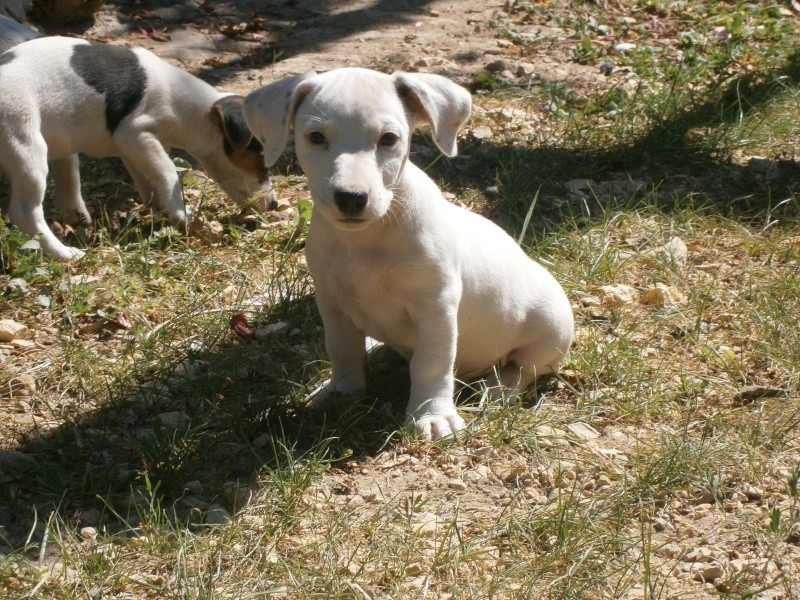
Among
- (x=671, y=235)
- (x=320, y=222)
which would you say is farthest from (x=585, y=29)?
(x=320, y=222)

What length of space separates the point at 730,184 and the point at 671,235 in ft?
3.35

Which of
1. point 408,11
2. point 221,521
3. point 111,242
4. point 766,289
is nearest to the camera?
point 221,521

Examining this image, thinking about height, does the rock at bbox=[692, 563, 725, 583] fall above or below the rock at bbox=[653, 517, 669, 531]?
above

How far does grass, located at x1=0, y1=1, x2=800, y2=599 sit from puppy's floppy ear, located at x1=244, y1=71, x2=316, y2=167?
3.82ft

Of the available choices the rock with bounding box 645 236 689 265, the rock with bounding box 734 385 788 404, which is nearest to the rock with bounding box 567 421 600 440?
the rock with bounding box 734 385 788 404

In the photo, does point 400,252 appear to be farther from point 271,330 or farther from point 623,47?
point 623,47

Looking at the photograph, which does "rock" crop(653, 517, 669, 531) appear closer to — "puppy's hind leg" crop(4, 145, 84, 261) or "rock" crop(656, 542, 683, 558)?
"rock" crop(656, 542, 683, 558)

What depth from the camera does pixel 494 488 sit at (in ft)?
13.9

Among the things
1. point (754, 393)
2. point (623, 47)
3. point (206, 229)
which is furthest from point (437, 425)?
point (623, 47)

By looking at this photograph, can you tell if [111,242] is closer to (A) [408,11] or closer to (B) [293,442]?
(B) [293,442]

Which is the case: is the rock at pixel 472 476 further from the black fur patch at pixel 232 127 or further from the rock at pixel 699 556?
the black fur patch at pixel 232 127

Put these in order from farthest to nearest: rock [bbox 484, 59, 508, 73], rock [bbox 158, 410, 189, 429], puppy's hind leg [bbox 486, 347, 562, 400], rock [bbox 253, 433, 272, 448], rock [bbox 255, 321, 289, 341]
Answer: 1. rock [bbox 484, 59, 508, 73]
2. rock [bbox 255, 321, 289, 341]
3. puppy's hind leg [bbox 486, 347, 562, 400]
4. rock [bbox 158, 410, 189, 429]
5. rock [bbox 253, 433, 272, 448]

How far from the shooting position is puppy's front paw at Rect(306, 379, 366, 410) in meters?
4.80

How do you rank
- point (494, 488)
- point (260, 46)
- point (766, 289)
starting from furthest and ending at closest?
point (260, 46)
point (766, 289)
point (494, 488)
